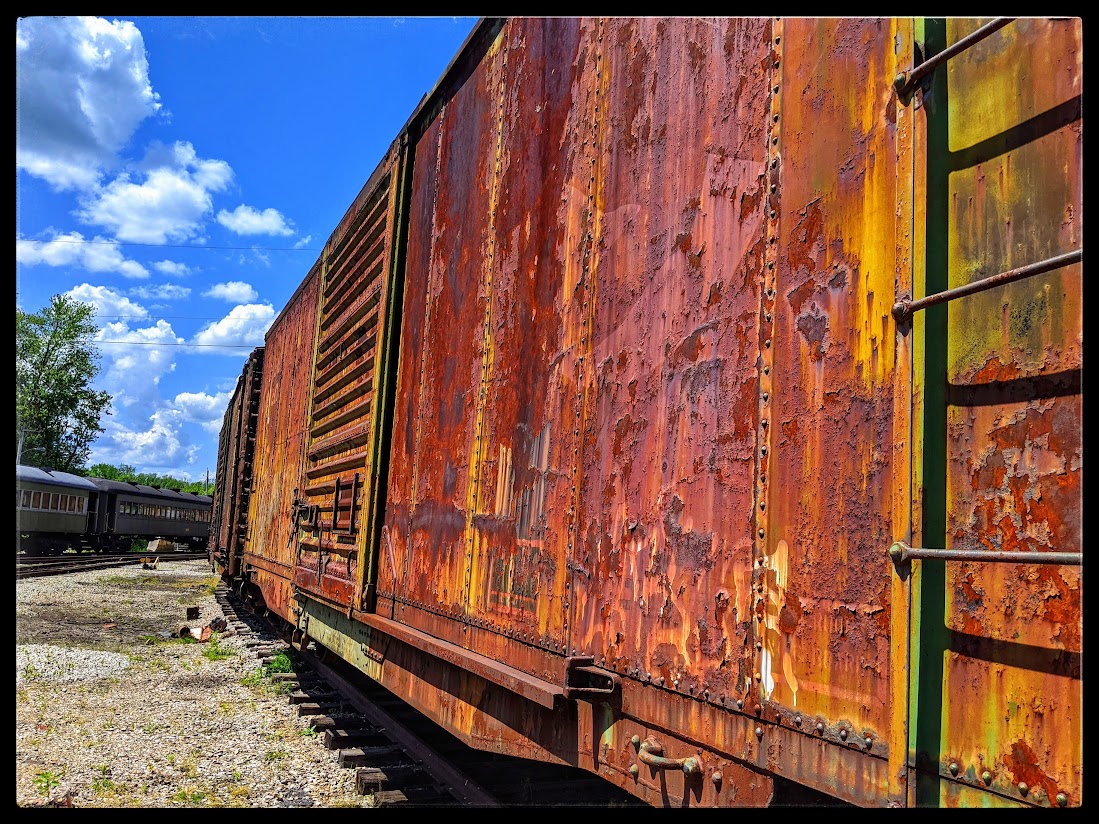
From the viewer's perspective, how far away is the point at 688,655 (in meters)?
2.22

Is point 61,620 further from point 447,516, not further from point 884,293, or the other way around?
point 884,293

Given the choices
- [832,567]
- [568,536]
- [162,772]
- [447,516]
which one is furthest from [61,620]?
[832,567]

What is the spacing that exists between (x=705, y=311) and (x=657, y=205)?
50 centimetres

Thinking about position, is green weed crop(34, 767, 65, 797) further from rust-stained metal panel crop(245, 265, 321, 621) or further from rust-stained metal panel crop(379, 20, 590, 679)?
rust-stained metal panel crop(379, 20, 590, 679)

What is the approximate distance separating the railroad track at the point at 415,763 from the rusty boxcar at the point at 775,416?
127 cm

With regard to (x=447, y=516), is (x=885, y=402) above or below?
above

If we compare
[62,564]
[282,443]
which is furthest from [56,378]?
[282,443]

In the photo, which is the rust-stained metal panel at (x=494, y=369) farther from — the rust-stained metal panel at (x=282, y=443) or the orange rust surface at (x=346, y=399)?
the rust-stained metal panel at (x=282, y=443)

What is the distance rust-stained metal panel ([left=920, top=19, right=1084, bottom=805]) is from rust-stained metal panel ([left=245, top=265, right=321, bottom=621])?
24.0 ft

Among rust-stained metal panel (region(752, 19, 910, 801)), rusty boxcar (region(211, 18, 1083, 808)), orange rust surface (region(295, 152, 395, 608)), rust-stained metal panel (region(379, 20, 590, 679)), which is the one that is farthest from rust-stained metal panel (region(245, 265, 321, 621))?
rust-stained metal panel (region(752, 19, 910, 801))

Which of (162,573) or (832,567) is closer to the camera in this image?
(832,567)

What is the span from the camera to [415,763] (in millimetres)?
5949

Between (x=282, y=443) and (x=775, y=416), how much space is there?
908 cm
